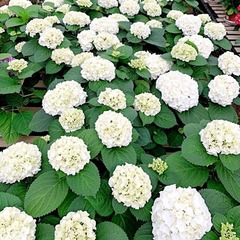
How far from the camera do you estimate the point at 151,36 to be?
2203 mm

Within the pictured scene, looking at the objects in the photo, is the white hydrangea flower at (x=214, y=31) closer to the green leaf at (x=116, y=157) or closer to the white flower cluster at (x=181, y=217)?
the green leaf at (x=116, y=157)

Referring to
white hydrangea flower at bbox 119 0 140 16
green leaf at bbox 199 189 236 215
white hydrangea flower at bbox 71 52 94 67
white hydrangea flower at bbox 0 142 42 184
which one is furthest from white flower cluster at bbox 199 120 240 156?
white hydrangea flower at bbox 119 0 140 16

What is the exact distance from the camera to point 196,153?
1202 mm

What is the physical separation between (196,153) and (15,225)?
70cm

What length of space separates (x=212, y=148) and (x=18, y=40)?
5.75 ft

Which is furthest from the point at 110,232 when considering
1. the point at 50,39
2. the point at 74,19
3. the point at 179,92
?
the point at 74,19

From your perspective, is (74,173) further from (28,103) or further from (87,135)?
(28,103)

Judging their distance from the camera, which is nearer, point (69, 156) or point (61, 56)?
point (69, 156)

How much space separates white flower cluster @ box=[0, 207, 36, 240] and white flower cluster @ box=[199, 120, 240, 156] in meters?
0.69

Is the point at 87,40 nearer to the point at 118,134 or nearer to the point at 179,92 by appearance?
the point at 179,92

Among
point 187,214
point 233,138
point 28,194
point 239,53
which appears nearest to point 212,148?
point 233,138

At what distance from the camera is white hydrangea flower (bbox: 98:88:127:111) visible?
4.50ft

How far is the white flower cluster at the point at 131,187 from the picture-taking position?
3.38ft

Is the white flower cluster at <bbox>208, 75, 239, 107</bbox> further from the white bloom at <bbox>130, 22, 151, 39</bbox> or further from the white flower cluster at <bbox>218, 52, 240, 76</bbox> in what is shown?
the white bloom at <bbox>130, 22, 151, 39</bbox>
